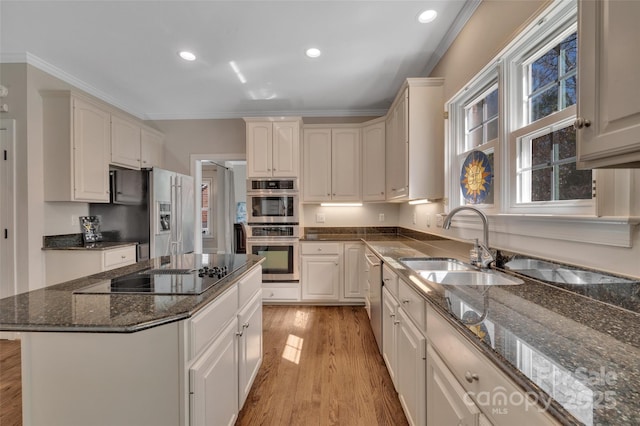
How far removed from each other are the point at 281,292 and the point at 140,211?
197 centimetres

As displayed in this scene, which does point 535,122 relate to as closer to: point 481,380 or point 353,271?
point 481,380

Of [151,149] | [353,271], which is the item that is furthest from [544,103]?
[151,149]

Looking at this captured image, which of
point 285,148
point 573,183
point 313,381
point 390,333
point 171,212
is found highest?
point 285,148

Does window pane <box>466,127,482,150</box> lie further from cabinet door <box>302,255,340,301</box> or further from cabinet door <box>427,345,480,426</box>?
cabinet door <box>302,255,340,301</box>

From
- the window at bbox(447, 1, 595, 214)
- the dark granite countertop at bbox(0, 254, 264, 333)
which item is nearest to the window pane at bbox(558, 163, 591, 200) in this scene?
the window at bbox(447, 1, 595, 214)

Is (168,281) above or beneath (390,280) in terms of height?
above

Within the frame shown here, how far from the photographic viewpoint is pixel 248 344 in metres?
1.73

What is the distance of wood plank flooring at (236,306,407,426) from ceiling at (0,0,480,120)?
2.75 m

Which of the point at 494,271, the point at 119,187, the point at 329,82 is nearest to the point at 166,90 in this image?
the point at 119,187

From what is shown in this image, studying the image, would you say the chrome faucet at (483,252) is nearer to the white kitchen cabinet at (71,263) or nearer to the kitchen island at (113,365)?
the kitchen island at (113,365)

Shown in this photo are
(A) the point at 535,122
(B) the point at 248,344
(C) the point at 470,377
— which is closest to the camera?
(C) the point at 470,377

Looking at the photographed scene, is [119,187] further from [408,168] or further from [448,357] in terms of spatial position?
[448,357]

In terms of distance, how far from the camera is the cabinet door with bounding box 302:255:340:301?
354 cm

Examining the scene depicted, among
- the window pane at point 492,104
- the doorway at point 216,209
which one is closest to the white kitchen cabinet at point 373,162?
the window pane at point 492,104
